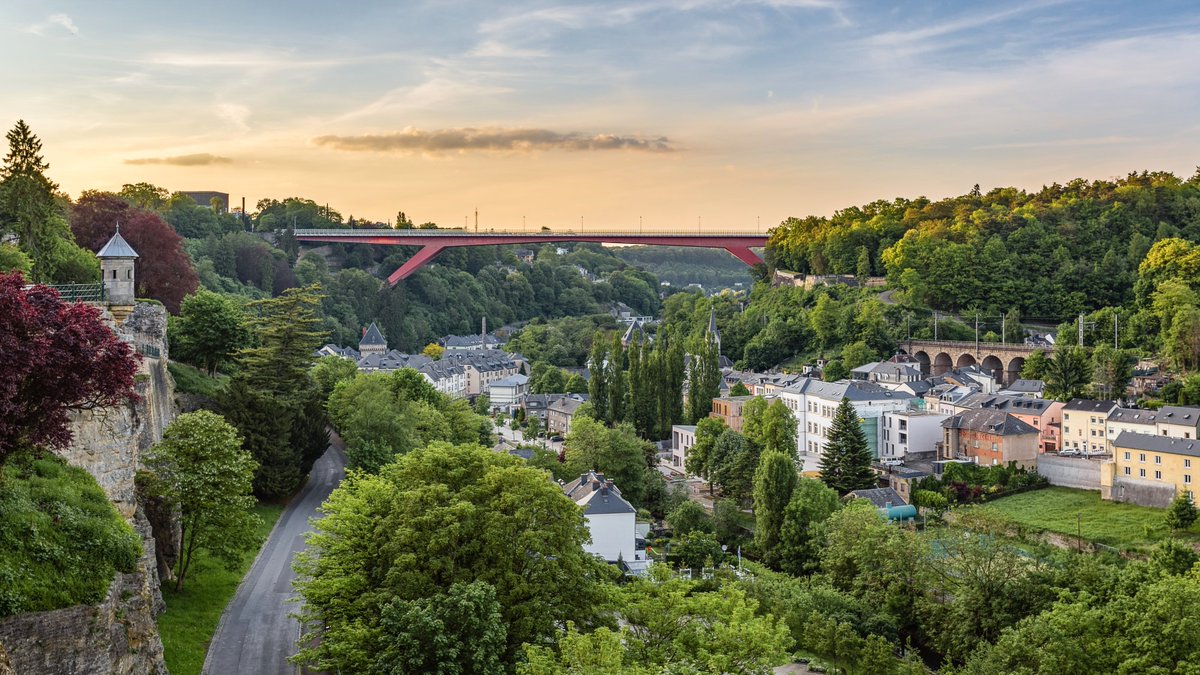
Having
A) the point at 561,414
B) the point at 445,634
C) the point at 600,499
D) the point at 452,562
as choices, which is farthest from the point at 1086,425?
the point at 445,634

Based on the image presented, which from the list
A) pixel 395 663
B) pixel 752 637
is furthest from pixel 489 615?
pixel 752 637

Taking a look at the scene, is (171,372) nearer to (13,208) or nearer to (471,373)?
(13,208)

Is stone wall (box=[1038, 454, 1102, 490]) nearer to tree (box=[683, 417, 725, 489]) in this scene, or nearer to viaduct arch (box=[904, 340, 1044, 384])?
tree (box=[683, 417, 725, 489])

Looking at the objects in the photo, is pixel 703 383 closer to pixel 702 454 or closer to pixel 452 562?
pixel 702 454

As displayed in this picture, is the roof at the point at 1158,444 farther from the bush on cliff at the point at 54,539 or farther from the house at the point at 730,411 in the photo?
the bush on cliff at the point at 54,539

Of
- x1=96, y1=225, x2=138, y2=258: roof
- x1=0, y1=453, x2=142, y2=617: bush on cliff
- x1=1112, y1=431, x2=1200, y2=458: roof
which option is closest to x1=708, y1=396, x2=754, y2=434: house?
x1=1112, y1=431, x2=1200, y2=458: roof

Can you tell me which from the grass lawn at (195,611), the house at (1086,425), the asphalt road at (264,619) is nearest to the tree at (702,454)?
the house at (1086,425)
